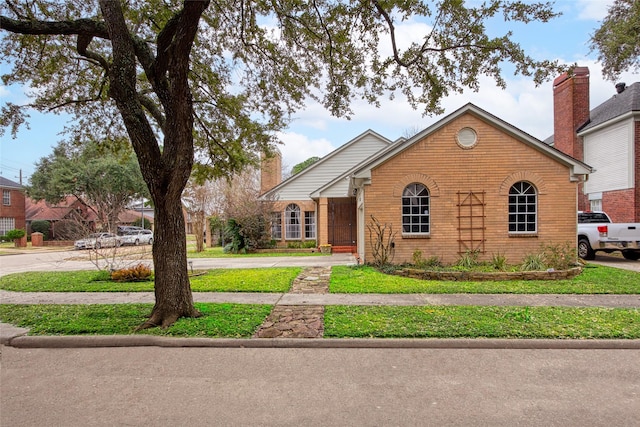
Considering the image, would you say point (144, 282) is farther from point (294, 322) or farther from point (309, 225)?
point (309, 225)

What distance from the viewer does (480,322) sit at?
6.15 metres

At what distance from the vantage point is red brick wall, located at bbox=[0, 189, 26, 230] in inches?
1459

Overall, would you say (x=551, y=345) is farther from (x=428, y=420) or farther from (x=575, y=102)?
(x=575, y=102)

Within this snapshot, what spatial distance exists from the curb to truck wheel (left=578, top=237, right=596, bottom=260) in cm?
1177

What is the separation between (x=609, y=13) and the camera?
1355 cm

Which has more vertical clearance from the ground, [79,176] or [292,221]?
[79,176]

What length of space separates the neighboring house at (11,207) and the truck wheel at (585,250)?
44.8 meters

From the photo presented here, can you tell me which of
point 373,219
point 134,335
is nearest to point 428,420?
point 134,335

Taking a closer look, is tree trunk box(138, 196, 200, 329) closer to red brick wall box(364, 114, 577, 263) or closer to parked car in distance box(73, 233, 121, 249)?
parked car in distance box(73, 233, 121, 249)

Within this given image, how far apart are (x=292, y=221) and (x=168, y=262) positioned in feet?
54.4

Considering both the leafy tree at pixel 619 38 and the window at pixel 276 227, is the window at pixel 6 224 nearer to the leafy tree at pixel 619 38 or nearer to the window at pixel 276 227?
the window at pixel 276 227

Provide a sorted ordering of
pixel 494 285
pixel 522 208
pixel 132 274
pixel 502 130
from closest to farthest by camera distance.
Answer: pixel 494 285, pixel 132 274, pixel 502 130, pixel 522 208

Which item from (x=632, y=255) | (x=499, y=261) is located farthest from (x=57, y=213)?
(x=632, y=255)

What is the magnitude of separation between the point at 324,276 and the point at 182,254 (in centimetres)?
562
